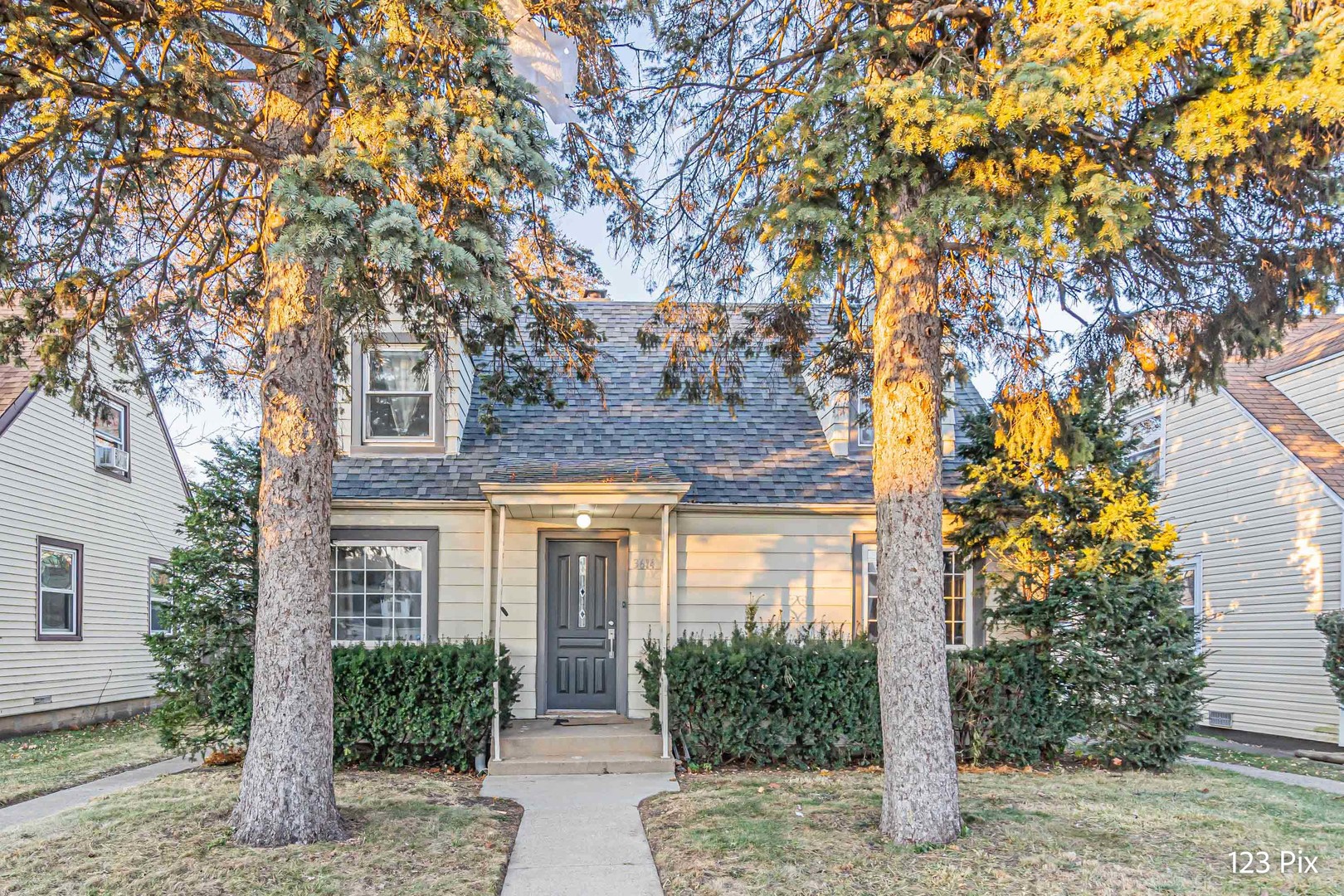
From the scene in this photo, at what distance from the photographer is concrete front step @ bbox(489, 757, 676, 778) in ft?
27.7

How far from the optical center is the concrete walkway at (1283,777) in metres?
8.35

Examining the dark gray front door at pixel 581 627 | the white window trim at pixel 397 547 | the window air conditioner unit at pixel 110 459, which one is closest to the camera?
the white window trim at pixel 397 547

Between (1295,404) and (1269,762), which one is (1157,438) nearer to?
(1295,404)

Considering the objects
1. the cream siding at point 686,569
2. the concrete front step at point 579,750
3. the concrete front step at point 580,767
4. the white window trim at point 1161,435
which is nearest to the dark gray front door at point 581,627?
the cream siding at point 686,569

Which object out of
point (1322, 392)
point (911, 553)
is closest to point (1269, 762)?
point (1322, 392)

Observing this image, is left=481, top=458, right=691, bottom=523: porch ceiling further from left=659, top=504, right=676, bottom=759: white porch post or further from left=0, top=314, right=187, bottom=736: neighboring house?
left=0, top=314, right=187, bottom=736: neighboring house

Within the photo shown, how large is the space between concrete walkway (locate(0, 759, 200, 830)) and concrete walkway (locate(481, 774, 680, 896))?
131 inches

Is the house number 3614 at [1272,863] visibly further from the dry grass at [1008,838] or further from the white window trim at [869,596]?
the white window trim at [869,596]

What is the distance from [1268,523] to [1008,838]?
359 inches

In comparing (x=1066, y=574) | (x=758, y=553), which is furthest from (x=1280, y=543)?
(x=758, y=553)

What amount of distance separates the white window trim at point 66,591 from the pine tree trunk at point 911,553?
1193cm

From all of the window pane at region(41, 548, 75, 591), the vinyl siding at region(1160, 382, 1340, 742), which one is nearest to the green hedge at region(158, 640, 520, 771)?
the window pane at region(41, 548, 75, 591)

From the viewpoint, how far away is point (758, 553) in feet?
33.7

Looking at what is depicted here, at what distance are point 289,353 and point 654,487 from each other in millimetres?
3726
